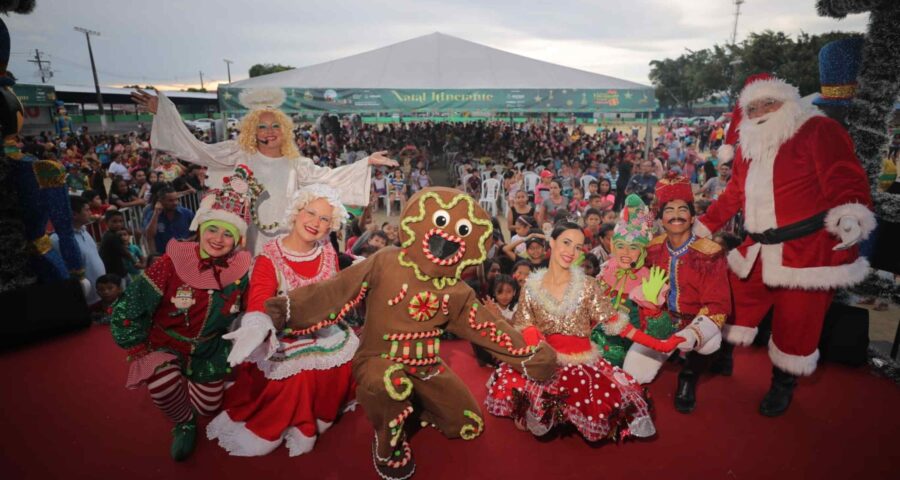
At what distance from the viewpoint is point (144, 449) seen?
8.51ft

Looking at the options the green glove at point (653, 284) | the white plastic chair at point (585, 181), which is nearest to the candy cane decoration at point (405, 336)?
the green glove at point (653, 284)

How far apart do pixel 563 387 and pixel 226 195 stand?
2031mm

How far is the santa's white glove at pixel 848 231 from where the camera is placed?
2.52 m

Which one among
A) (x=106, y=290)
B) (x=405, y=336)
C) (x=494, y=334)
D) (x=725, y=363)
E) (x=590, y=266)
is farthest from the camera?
(x=106, y=290)

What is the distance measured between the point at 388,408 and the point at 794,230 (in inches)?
94.8

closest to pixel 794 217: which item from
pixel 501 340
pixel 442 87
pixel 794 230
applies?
pixel 794 230

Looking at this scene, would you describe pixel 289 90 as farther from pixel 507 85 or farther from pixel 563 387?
pixel 563 387

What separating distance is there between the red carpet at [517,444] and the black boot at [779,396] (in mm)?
57

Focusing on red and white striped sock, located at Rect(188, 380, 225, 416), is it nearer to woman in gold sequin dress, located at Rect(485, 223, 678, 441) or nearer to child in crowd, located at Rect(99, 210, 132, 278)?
woman in gold sequin dress, located at Rect(485, 223, 678, 441)

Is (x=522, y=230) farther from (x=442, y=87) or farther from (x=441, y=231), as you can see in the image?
(x=442, y=87)

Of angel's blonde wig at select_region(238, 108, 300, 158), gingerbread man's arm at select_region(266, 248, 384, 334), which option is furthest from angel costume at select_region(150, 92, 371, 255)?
gingerbread man's arm at select_region(266, 248, 384, 334)

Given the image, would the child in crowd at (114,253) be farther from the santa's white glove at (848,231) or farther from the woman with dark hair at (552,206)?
the santa's white glove at (848,231)

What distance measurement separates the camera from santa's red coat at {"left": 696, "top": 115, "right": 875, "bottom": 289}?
2605 mm

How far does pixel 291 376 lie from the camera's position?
2.54m
